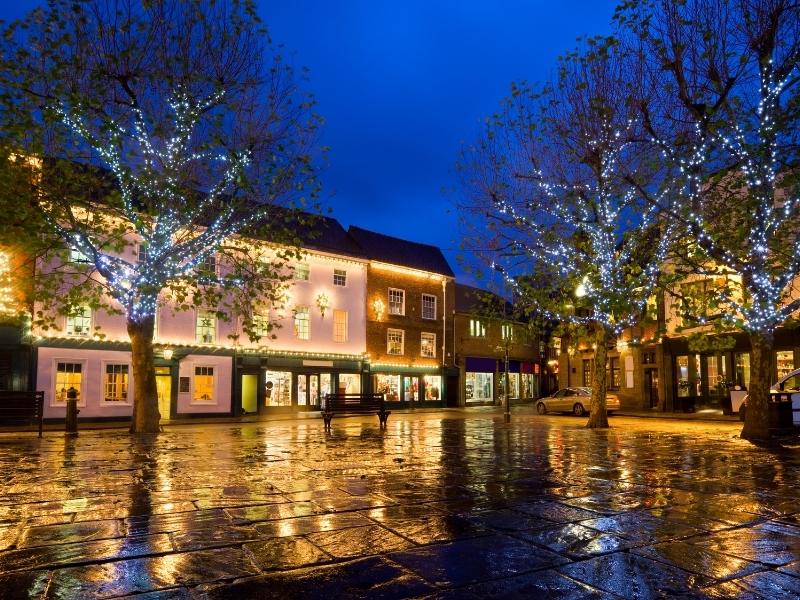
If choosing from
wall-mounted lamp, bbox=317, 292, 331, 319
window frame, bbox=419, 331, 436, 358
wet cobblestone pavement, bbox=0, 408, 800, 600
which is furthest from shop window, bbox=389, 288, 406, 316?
wet cobblestone pavement, bbox=0, 408, 800, 600

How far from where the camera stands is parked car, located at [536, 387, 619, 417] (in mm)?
30688

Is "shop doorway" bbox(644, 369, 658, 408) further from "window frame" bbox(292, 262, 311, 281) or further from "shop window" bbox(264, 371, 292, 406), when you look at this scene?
"shop window" bbox(264, 371, 292, 406)

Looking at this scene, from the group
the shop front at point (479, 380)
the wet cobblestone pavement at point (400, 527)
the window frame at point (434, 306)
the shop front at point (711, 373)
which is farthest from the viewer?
the shop front at point (479, 380)

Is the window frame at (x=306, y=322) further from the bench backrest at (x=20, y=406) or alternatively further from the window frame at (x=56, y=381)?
the bench backrest at (x=20, y=406)

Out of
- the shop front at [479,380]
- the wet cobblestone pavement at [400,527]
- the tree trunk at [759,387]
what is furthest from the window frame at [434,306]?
the wet cobblestone pavement at [400,527]

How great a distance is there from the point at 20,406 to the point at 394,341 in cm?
2558

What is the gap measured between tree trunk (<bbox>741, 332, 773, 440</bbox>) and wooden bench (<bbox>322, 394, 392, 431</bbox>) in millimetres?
10248

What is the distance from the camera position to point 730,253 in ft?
48.3

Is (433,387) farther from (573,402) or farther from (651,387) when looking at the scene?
(651,387)

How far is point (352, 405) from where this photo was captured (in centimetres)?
2012

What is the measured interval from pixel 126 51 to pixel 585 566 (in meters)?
15.8

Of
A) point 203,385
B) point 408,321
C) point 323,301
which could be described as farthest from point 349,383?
point 203,385

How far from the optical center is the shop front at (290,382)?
3275cm

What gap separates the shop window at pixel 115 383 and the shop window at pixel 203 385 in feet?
A: 10.6
